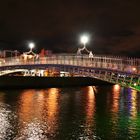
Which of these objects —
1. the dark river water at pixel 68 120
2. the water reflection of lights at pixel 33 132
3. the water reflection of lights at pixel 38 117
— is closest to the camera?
the water reflection of lights at pixel 33 132

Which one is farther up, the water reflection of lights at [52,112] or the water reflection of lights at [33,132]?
the water reflection of lights at [52,112]

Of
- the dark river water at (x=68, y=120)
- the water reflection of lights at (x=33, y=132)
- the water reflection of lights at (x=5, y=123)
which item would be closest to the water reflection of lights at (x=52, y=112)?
the dark river water at (x=68, y=120)

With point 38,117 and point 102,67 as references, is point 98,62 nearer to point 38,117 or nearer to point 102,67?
point 102,67

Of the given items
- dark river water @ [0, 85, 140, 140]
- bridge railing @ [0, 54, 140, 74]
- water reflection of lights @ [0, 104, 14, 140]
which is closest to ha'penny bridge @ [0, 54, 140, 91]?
bridge railing @ [0, 54, 140, 74]

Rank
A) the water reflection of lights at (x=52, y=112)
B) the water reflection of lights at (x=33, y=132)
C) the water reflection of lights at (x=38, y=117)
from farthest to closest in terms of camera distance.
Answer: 1. the water reflection of lights at (x=52, y=112)
2. the water reflection of lights at (x=38, y=117)
3. the water reflection of lights at (x=33, y=132)

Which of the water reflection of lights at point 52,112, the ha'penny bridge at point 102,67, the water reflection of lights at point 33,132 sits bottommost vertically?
the water reflection of lights at point 33,132

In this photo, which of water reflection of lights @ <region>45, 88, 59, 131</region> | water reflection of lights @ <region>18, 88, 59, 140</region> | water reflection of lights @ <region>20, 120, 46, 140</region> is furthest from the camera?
water reflection of lights @ <region>45, 88, 59, 131</region>

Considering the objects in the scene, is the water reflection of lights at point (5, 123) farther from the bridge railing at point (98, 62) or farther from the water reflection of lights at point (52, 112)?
the bridge railing at point (98, 62)

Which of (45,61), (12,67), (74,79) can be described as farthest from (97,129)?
(74,79)

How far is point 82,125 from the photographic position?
132ft

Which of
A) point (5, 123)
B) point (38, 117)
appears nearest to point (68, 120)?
point (38, 117)

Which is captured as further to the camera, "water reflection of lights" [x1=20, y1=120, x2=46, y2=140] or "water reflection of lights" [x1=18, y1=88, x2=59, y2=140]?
"water reflection of lights" [x1=18, y1=88, x2=59, y2=140]

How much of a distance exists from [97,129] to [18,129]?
7.37m

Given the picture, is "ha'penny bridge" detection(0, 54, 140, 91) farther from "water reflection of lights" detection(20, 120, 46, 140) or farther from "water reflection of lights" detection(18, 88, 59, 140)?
"water reflection of lights" detection(20, 120, 46, 140)
